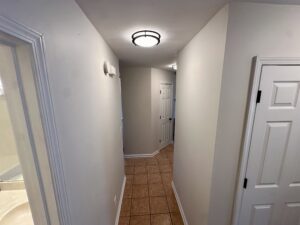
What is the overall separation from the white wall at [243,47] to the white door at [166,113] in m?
3.06

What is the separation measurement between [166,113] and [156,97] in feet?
2.77

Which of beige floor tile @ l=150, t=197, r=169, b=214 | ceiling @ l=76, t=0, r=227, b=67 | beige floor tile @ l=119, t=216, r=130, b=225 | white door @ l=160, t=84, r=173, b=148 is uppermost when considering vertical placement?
ceiling @ l=76, t=0, r=227, b=67

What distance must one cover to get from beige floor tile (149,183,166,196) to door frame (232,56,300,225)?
5.13 ft

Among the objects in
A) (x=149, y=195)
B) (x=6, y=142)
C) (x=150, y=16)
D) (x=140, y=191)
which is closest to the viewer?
(x=150, y=16)

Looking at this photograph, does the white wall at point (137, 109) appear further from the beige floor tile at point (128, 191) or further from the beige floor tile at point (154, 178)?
the beige floor tile at point (128, 191)

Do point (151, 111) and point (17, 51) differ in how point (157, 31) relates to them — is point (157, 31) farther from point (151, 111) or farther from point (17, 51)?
point (151, 111)

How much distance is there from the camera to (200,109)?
147 centimetres

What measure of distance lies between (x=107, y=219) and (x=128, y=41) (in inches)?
81.5

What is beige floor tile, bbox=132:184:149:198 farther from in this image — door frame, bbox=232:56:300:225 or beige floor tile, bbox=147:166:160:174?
door frame, bbox=232:56:300:225

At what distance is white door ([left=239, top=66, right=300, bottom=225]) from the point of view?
1.07 metres

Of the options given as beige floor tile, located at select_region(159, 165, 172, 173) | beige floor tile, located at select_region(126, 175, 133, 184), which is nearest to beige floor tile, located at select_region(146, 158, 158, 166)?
beige floor tile, located at select_region(159, 165, 172, 173)

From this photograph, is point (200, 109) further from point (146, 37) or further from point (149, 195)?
Answer: point (149, 195)

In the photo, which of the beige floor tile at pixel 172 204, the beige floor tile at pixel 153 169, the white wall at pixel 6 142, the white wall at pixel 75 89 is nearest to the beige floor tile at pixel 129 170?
the beige floor tile at pixel 153 169

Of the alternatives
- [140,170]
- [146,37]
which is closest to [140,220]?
[140,170]
